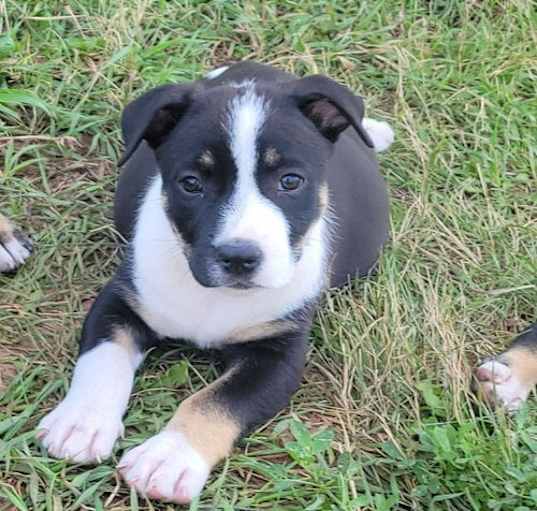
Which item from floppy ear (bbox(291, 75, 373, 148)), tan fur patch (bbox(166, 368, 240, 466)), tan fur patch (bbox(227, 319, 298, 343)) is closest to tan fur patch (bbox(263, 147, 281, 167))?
floppy ear (bbox(291, 75, 373, 148))

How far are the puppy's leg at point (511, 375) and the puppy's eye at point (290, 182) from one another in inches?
44.8

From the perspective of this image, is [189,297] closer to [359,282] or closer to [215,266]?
[215,266]

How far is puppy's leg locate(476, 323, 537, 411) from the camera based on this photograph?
4.47m

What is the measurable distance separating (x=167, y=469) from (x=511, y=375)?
150 cm

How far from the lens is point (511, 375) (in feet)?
14.9

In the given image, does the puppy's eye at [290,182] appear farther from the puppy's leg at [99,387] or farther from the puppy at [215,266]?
the puppy's leg at [99,387]

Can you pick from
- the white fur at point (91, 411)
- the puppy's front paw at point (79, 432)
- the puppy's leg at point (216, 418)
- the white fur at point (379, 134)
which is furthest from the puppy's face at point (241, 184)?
the white fur at point (379, 134)

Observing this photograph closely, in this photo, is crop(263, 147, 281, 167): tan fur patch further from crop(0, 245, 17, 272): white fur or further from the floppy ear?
crop(0, 245, 17, 272): white fur

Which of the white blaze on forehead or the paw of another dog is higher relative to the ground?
the white blaze on forehead

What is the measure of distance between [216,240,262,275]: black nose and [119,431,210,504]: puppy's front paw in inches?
24.5

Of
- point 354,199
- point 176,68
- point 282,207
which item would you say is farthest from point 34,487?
point 176,68

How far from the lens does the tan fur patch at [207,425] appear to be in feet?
13.0

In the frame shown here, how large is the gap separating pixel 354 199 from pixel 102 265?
3.80 ft

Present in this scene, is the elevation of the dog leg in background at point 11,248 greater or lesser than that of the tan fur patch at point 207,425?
greater
